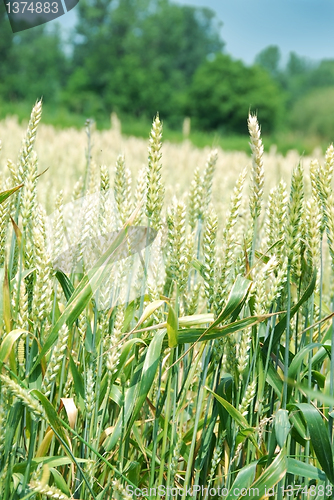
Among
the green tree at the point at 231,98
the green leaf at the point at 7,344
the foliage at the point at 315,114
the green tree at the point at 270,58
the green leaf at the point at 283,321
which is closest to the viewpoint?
the green leaf at the point at 7,344

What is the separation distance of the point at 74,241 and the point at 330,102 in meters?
39.0

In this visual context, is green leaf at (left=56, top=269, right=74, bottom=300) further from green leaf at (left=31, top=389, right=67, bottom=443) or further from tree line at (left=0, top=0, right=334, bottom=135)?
tree line at (left=0, top=0, right=334, bottom=135)

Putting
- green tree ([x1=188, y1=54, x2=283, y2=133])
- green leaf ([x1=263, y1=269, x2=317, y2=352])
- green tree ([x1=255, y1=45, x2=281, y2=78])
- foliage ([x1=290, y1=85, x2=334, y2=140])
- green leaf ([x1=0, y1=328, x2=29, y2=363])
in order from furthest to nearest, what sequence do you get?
green tree ([x1=255, y1=45, x2=281, y2=78]), green tree ([x1=188, y1=54, x2=283, y2=133]), foliage ([x1=290, y1=85, x2=334, y2=140]), green leaf ([x1=263, y1=269, x2=317, y2=352]), green leaf ([x1=0, y1=328, x2=29, y2=363])

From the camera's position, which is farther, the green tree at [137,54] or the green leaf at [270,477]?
the green tree at [137,54]

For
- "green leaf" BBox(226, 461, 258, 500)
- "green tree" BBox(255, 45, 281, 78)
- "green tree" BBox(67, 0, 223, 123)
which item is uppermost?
"green tree" BBox(255, 45, 281, 78)

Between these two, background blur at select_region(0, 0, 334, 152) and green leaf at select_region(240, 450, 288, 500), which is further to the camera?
background blur at select_region(0, 0, 334, 152)

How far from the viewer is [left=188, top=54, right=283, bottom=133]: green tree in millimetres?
34938

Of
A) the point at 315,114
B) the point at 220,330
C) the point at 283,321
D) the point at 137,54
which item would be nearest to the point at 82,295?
the point at 220,330

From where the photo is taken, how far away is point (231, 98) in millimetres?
35281

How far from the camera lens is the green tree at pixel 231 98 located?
34.9 metres

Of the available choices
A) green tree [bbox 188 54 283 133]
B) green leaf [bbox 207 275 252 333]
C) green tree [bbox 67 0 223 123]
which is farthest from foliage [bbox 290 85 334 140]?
green leaf [bbox 207 275 252 333]

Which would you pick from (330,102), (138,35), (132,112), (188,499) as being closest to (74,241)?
(188,499)

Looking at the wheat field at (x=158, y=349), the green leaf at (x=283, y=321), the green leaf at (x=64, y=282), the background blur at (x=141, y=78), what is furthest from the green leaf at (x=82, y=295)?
the background blur at (x=141, y=78)

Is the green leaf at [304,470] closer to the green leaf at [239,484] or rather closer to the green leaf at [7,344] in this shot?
the green leaf at [239,484]
